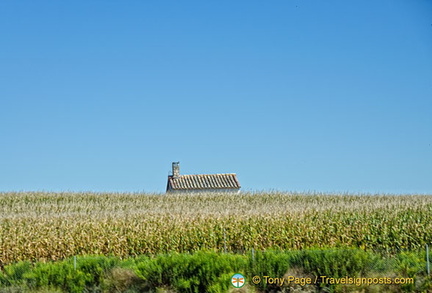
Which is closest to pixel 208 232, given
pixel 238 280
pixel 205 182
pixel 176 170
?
pixel 238 280

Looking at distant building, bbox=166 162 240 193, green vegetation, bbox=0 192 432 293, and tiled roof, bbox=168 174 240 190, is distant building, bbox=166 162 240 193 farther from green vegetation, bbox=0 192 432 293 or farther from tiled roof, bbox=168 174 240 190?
green vegetation, bbox=0 192 432 293

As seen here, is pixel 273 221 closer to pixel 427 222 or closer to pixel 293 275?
pixel 427 222

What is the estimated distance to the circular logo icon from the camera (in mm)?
14289

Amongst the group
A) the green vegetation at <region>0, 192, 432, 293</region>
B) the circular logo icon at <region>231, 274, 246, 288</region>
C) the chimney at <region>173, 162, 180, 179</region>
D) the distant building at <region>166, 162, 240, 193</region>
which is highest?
the chimney at <region>173, 162, 180, 179</region>

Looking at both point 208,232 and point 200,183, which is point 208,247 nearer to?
point 208,232

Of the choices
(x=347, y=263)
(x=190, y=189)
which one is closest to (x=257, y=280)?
(x=347, y=263)

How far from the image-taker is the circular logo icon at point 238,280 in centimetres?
1429

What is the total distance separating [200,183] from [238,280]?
134 ft

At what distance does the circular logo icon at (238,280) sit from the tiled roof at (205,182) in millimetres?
39680

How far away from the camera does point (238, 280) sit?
14445mm

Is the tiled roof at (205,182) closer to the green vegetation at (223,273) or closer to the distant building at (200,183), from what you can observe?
the distant building at (200,183)

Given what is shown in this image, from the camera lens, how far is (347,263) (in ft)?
48.0

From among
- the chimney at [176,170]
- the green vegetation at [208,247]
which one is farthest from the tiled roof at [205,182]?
the green vegetation at [208,247]

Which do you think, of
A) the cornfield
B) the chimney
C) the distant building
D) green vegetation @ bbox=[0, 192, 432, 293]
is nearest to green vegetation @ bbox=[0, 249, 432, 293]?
green vegetation @ bbox=[0, 192, 432, 293]
